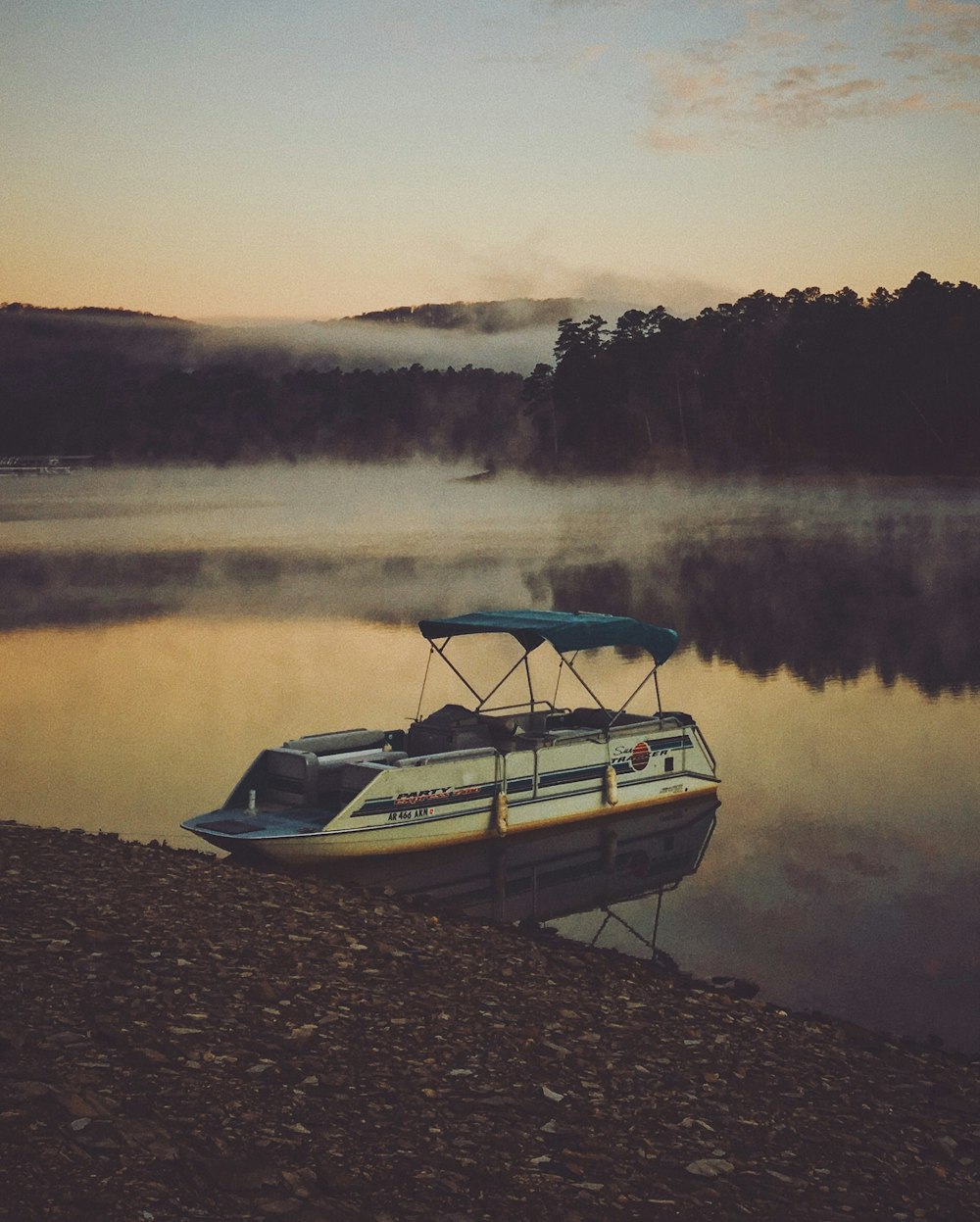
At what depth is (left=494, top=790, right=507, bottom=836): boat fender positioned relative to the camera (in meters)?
24.7

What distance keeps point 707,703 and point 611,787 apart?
1544cm

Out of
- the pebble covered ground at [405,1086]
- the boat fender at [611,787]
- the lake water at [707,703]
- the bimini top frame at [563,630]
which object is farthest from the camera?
the bimini top frame at [563,630]

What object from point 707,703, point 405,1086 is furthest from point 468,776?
Result: point 707,703

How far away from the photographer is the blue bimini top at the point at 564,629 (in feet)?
88.4

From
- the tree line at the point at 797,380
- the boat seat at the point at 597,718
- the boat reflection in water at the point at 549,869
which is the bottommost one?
the boat reflection in water at the point at 549,869

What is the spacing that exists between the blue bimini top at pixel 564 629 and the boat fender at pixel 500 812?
335 centimetres

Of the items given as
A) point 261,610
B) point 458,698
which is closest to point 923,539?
point 261,610

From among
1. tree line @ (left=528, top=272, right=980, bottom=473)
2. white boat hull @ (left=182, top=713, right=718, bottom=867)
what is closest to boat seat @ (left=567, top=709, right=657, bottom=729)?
white boat hull @ (left=182, top=713, right=718, bottom=867)

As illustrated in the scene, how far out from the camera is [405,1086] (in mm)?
10828

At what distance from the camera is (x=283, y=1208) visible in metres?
8.37

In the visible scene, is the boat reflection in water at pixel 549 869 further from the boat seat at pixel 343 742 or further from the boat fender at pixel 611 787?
→ the boat seat at pixel 343 742

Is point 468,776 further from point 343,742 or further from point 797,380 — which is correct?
point 797,380

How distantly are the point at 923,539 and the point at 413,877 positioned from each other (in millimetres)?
106970

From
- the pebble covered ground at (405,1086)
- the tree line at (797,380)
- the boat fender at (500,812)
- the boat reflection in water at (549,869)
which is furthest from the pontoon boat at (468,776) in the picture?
the tree line at (797,380)
